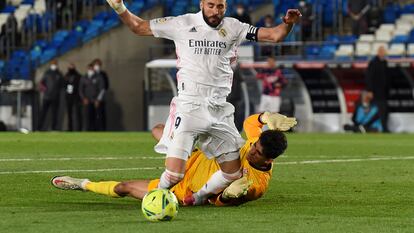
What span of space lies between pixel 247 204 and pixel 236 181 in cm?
54

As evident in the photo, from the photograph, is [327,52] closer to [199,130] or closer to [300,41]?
[300,41]

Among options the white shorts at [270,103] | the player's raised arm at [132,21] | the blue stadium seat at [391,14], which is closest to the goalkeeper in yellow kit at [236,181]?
the player's raised arm at [132,21]

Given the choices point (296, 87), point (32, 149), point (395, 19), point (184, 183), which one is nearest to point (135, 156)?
point (32, 149)

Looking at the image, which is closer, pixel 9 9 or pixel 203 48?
pixel 203 48

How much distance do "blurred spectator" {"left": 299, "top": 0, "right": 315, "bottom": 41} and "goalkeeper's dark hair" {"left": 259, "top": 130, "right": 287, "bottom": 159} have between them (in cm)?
2254

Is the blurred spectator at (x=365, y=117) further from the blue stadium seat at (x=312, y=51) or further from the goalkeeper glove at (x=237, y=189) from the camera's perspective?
the goalkeeper glove at (x=237, y=189)

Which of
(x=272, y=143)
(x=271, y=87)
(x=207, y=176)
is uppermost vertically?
(x=272, y=143)

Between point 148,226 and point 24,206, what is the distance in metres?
1.85

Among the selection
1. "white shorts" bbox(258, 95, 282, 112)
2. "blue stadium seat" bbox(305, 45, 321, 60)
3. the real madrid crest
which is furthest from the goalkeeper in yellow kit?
"blue stadium seat" bbox(305, 45, 321, 60)

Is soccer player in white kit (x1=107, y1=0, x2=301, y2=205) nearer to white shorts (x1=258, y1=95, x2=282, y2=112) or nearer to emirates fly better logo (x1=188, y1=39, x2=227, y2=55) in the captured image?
emirates fly better logo (x1=188, y1=39, x2=227, y2=55)

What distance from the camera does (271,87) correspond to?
97.5 feet

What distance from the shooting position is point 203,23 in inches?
434

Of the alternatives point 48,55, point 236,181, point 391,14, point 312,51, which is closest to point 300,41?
point 312,51

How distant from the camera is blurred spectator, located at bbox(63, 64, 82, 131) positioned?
110 ft
